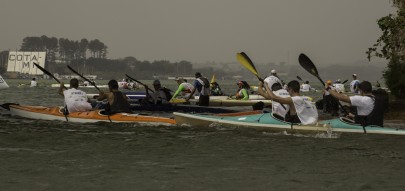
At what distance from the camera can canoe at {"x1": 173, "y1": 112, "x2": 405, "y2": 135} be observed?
15932mm

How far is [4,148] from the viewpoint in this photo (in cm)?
1448

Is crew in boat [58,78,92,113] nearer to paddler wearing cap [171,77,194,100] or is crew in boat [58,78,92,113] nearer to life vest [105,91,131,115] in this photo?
life vest [105,91,131,115]

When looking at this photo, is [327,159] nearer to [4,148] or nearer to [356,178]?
[356,178]

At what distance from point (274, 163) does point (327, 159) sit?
53.9 inches

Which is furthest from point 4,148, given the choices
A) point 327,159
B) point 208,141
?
point 327,159

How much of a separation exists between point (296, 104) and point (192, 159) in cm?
410

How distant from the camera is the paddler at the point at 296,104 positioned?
15.6 m

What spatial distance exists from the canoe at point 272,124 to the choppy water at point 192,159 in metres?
0.21

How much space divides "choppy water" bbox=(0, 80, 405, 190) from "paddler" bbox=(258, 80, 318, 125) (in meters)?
0.50

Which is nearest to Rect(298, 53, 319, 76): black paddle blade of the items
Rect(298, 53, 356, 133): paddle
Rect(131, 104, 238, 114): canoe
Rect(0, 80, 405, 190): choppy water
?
Rect(298, 53, 356, 133): paddle

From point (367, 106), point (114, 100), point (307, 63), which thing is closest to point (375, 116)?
point (367, 106)

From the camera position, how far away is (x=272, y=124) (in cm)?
1684

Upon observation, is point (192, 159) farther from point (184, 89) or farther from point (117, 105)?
point (184, 89)

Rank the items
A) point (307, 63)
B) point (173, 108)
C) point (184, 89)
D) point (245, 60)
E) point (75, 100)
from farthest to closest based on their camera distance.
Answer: point (184, 89) → point (173, 108) → point (245, 60) → point (307, 63) → point (75, 100)
